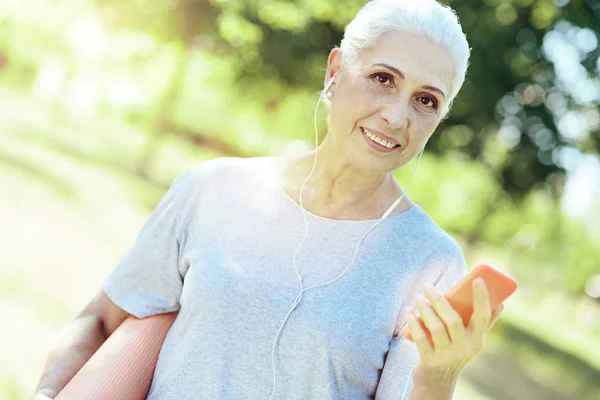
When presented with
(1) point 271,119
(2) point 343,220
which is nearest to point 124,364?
(2) point 343,220

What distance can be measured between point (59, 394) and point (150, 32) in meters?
15.0

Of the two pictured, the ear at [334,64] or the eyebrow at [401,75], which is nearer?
the eyebrow at [401,75]

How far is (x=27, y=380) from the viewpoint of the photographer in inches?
208

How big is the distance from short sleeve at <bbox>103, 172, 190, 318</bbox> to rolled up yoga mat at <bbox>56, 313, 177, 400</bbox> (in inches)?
1.9

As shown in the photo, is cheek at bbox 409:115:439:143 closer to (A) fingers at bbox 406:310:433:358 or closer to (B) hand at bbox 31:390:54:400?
(A) fingers at bbox 406:310:433:358

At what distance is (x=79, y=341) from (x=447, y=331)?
1.35m

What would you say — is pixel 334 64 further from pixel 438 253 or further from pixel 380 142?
pixel 438 253

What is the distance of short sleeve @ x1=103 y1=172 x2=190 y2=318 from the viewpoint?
8.09 ft

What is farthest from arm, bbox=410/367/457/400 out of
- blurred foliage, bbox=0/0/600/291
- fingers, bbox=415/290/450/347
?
blurred foliage, bbox=0/0/600/291

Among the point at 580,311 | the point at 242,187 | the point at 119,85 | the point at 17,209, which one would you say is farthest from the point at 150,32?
the point at 580,311

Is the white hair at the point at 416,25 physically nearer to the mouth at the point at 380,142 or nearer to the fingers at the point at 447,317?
the mouth at the point at 380,142

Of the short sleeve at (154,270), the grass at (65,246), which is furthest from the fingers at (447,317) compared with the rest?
the grass at (65,246)

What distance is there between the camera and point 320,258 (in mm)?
2354

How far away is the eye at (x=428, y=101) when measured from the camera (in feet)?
7.54
